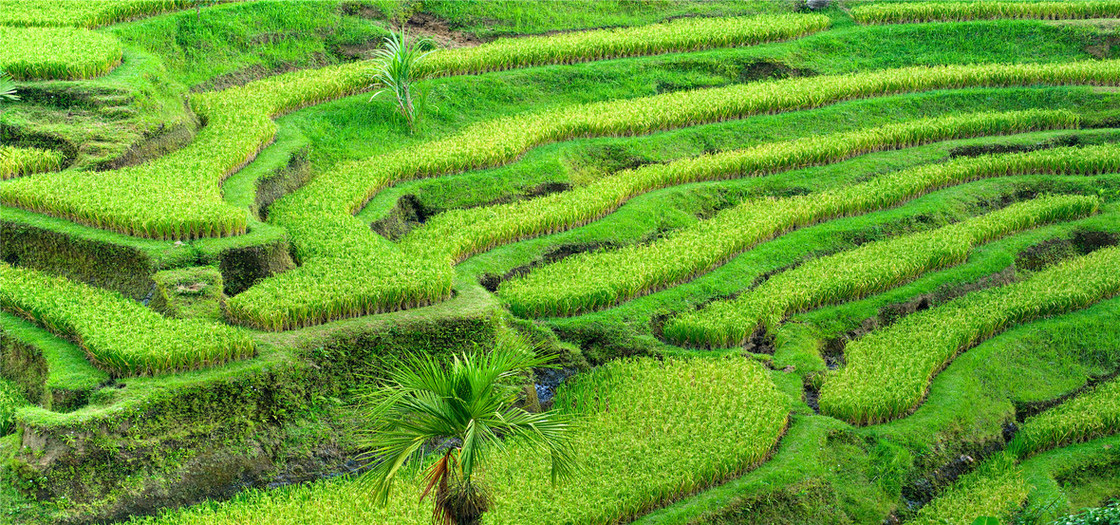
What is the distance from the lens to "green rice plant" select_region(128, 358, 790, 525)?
10.9 m

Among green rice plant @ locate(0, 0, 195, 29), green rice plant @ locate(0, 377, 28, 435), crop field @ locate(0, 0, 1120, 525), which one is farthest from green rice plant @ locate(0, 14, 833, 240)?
green rice plant @ locate(0, 0, 195, 29)

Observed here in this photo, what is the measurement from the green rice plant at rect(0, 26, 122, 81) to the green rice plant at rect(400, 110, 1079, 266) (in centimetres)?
670

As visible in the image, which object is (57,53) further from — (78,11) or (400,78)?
(400,78)

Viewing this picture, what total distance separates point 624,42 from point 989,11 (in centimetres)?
1002

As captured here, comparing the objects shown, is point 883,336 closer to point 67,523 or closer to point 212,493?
point 212,493

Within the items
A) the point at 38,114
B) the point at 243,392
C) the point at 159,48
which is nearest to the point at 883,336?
the point at 243,392

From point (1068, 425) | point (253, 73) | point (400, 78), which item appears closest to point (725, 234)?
point (1068, 425)

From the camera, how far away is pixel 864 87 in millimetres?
22562

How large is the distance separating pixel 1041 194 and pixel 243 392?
49.9 feet

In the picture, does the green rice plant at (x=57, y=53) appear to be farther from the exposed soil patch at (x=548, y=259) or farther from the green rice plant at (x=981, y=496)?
the green rice plant at (x=981, y=496)

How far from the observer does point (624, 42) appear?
78.1 ft

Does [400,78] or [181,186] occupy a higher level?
[400,78]

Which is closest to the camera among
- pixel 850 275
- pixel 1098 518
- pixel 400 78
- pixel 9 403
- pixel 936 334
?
pixel 1098 518

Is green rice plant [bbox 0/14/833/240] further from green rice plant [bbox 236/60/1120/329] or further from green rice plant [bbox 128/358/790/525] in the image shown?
green rice plant [bbox 128/358/790/525]
